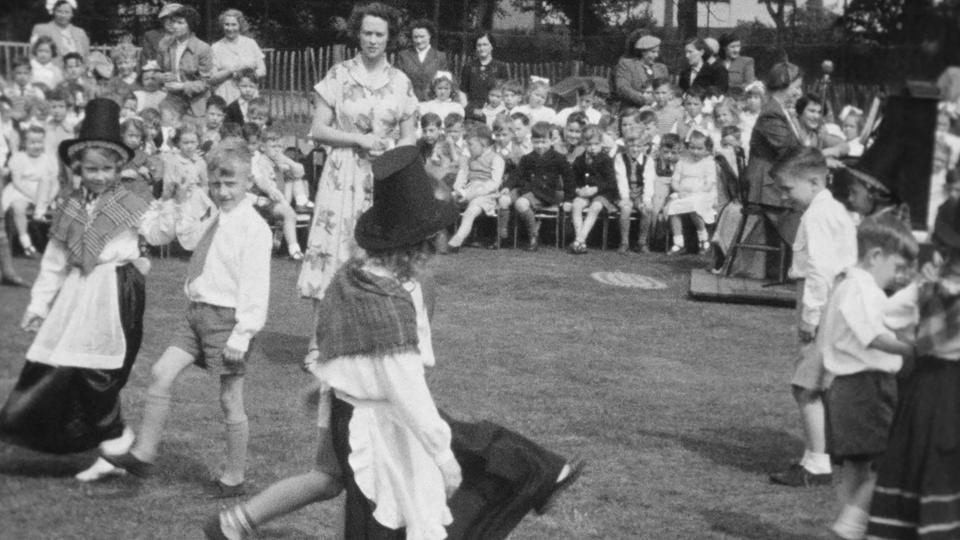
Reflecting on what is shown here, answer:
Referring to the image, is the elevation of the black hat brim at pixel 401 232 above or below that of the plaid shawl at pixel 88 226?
above

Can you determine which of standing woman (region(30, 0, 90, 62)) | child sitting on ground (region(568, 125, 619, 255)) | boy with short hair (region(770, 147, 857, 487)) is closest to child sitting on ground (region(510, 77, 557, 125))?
child sitting on ground (region(568, 125, 619, 255))

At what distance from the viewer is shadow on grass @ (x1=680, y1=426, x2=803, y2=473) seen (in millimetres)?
7129

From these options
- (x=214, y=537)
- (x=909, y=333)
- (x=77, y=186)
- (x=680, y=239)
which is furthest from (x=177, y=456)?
(x=680, y=239)

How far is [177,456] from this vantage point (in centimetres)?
694

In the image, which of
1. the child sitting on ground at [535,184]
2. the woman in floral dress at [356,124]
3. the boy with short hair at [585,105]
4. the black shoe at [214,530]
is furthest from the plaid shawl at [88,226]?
the boy with short hair at [585,105]

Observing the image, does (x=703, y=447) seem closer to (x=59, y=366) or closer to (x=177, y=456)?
(x=177, y=456)

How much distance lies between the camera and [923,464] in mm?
4418

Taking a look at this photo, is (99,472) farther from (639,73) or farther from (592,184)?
(639,73)

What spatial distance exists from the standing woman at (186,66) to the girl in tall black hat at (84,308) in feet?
26.9

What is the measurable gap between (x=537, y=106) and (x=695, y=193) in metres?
2.66

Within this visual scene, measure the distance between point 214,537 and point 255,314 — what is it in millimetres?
1293

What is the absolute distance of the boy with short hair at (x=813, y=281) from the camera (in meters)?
6.64

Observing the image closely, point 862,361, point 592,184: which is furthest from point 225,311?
point 592,184

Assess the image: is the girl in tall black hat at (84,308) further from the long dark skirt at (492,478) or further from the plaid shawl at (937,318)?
the plaid shawl at (937,318)
